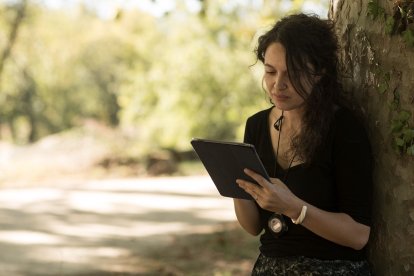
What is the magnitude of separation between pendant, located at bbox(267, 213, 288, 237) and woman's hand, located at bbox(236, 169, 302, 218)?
209 millimetres

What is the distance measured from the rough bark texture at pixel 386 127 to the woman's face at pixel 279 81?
27 centimetres

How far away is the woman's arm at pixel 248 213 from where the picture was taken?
248cm

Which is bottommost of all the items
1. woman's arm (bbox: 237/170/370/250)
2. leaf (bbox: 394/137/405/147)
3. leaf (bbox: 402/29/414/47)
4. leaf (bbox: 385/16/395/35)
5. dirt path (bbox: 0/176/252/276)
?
dirt path (bbox: 0/176/252/276)

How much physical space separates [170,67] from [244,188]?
18.4m

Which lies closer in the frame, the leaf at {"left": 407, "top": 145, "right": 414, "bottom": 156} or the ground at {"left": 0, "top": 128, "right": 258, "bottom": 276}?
the leaf at {"left": 407, "top": 145, "right": 414, "bottom": 156}

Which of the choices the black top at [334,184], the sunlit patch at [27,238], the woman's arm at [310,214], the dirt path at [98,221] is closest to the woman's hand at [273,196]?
the woman's arm at [310,214]

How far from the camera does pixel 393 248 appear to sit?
7.66 ft

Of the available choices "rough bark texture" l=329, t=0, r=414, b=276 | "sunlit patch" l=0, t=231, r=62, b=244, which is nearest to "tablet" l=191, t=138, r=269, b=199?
"rough bark texture" l=329, t=0, r=414, b=276

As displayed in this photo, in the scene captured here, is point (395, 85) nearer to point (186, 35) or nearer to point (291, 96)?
point (291, 96)

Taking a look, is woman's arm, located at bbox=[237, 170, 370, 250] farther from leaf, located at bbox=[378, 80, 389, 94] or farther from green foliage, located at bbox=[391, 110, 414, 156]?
leaf, located at bbox=[378, 80, 389, 94]

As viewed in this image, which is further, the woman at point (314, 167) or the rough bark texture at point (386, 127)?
the rough bark texture at point (386, 127)

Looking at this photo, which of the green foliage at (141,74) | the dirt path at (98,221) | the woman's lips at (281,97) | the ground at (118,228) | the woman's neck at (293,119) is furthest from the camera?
the green foliage at (141,74)

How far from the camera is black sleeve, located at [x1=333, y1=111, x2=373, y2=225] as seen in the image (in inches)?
84.3

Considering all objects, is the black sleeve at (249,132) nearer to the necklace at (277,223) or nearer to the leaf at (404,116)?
the necklace at (277,223)
